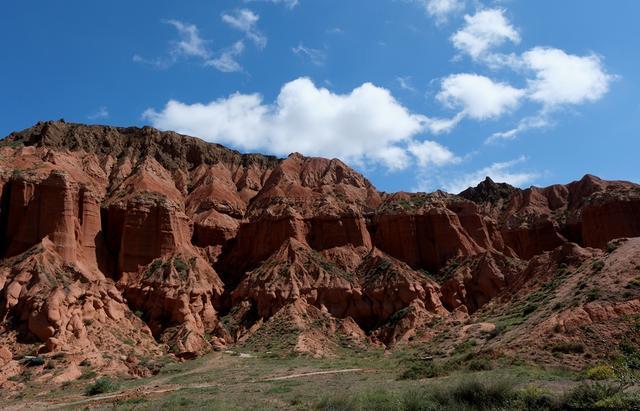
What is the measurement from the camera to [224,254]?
8812 cm

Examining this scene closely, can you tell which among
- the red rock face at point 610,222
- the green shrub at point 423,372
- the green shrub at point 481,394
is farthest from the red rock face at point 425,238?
the green shrub at point 481,394

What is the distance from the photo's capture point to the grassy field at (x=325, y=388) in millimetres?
20500

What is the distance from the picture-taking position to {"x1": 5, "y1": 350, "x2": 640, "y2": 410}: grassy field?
2050cm

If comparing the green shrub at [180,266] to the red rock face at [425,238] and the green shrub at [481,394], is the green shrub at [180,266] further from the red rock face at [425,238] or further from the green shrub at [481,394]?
the green shrub at [481,394]

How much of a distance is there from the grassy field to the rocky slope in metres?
6.57

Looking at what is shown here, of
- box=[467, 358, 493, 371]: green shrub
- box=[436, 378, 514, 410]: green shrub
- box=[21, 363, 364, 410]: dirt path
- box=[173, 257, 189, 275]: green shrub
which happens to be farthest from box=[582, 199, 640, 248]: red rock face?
box=[436, 378, 514, 410]: green shrub

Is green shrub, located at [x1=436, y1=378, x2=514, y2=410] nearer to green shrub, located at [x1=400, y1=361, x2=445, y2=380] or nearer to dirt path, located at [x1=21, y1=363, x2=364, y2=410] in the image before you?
green shrub, located at [x1=400, y1=361, x2=445, y2=380]

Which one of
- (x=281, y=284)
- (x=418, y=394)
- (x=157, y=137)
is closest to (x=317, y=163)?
(x=157, y=137)

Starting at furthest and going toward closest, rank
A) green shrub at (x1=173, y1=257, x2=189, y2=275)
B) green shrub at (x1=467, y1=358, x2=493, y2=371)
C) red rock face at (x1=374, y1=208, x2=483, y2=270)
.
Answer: red rock face at (x1=374, y1=208, x2=483, y2=270) → green shrub at (x1=173, y1=257, x2=189, y2=275) → green shrub at (x1=467, y1=358, x2=493, y2=371)

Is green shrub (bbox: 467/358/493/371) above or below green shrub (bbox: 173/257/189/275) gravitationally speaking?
below

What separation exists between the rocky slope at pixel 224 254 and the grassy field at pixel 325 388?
21.6ft

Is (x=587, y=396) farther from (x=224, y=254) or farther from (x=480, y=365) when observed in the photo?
(x=224, y=254)

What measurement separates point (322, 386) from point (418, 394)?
441 inches

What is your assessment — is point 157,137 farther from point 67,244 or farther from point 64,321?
point 64,321
